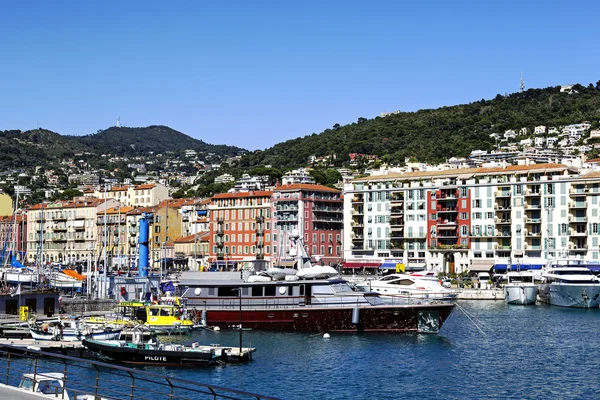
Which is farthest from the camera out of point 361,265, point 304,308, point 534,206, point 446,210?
point 361,265

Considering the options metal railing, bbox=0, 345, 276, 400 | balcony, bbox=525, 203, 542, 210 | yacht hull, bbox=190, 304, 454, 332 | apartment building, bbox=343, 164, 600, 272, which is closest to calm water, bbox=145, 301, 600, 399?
yacht hull, bbox=190, 304, 454, 332

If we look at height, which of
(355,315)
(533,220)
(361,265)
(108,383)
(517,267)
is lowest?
(108,383)

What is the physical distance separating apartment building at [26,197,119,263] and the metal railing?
11035cm

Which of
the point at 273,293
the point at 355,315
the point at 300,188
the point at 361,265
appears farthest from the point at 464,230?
the point at 355,315

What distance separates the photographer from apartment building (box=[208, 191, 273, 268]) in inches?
4953

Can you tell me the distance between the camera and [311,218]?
120938mm

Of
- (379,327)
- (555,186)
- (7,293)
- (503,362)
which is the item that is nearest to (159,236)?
(555,186)

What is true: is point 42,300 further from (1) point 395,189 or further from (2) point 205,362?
(1) point 395,189

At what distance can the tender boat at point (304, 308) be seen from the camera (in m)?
53.5

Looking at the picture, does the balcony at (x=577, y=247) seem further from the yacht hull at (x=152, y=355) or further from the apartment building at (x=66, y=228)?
the apartment building at (x=66, y=228)

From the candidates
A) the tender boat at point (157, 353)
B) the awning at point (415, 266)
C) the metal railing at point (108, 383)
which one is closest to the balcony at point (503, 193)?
Answer: the awning at point (415, 266)

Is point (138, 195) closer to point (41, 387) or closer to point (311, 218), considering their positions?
point (311, 218)

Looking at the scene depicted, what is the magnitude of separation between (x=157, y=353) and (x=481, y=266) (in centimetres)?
7206

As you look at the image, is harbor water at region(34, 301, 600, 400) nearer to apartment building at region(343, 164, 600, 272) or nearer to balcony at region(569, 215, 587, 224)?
balcony at region(569, 215, 587, 224)
